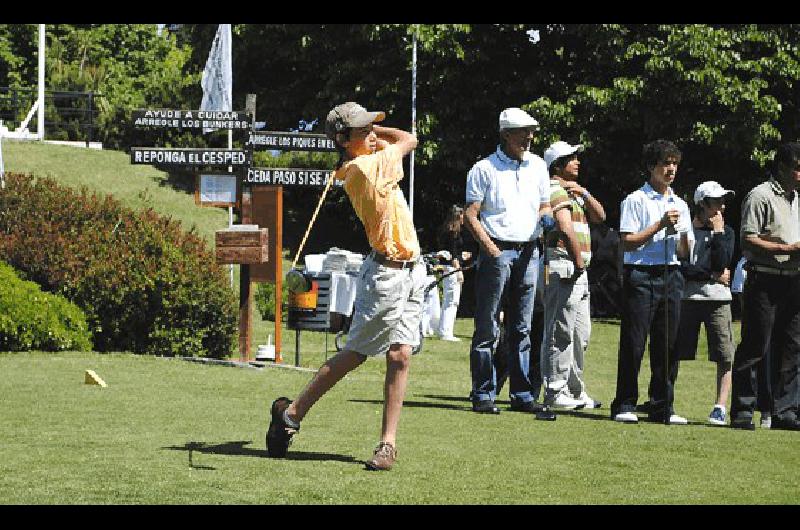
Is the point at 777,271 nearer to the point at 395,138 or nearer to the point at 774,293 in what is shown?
the point at 774,293

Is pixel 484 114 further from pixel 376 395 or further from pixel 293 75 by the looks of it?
pixel 376 395

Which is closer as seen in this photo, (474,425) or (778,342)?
(474,425)

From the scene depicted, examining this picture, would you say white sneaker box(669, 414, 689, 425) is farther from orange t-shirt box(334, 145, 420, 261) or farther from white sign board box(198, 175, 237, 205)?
white sign board box(198, 175, 237, 205)

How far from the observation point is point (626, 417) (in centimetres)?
1188

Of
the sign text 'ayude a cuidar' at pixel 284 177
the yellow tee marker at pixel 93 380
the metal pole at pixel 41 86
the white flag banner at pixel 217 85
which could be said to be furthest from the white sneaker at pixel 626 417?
the metal pole at pixel 41 86

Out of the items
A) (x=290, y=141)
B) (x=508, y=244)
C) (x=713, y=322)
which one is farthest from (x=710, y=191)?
(x=290, y=141)

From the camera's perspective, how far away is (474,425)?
1111cm

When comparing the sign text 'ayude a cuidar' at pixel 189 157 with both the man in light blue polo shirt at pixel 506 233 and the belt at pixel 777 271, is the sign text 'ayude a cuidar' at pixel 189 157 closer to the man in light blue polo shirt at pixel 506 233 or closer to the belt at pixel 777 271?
the man in light blue polo shirt at pixel 506 233

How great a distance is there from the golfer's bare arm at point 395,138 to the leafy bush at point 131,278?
8.70 meters

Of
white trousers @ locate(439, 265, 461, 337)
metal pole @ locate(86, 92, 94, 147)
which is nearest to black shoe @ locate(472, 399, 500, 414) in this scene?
white trousers @ locate(439, 265, 461, 337)

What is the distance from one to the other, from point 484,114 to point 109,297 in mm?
21356

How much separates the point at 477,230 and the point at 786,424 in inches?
108

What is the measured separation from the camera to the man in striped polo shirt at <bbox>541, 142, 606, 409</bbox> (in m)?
12.3
